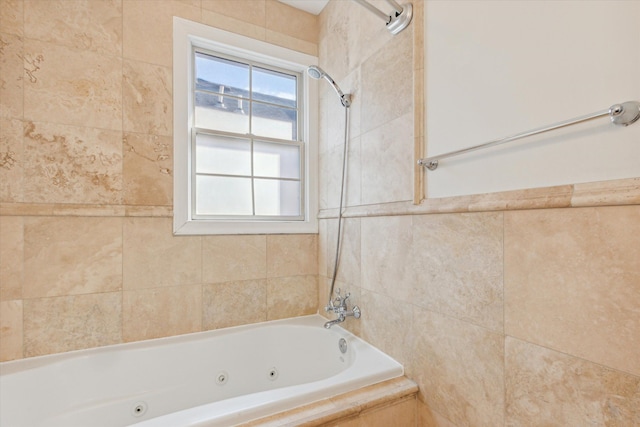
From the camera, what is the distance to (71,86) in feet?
5.04

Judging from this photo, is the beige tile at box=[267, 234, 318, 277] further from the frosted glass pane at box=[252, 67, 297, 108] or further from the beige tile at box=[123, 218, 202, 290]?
the frosted glass pane at box=[252, 67, 297, 108]

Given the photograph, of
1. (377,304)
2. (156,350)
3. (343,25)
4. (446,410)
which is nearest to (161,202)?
(156,350)

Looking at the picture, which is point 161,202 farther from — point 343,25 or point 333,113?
point 343,25

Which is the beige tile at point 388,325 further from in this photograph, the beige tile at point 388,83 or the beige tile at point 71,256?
the beige tile at point 71,256

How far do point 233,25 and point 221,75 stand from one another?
32cm

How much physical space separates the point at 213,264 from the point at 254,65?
1414mm

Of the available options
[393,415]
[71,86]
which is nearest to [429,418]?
[393,415]

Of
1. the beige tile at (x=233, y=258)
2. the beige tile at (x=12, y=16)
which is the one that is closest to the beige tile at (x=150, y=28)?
the beige tile at (x=12, y=16)

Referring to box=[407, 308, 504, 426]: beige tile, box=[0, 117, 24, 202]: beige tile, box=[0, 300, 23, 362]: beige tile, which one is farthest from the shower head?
box=[0, 300, 23, 362]: beige tile

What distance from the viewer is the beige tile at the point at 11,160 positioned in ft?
4.61

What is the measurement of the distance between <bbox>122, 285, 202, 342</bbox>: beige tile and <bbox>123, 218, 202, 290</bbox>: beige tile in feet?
0.16

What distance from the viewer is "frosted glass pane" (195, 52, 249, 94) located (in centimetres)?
196

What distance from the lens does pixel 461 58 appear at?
3.78 ft

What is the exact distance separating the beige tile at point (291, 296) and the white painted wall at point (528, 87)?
1.21 meters
